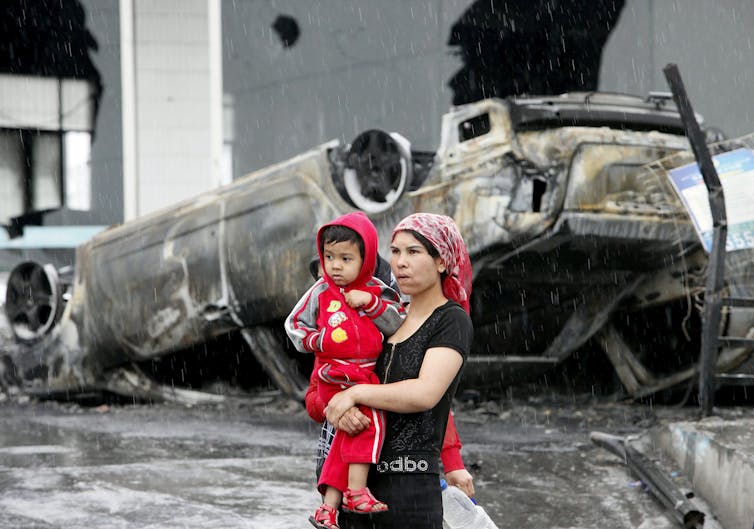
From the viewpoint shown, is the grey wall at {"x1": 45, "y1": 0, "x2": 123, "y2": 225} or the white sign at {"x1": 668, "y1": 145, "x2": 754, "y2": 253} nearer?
the white sign at {"x1": 668, "y1": 145, "x2": 754, "y2": 253}

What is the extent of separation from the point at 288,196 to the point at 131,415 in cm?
274

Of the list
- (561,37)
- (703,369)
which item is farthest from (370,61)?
(703,369)

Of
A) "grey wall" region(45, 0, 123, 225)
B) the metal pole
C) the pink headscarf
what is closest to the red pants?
the pink headscarf

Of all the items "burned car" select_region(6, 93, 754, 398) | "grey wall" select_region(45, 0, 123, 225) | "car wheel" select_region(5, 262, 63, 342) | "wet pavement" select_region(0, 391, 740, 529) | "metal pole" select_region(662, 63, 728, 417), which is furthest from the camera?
"grey wall" select_region(45, 0, 123, 225)

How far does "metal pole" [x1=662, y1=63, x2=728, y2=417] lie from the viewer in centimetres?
744

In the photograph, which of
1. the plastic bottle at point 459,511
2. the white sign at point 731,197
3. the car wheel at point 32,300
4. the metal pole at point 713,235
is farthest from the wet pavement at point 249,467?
the plastic bottle at point 459,511

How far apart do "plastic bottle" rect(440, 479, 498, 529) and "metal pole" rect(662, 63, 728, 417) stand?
5201 mm

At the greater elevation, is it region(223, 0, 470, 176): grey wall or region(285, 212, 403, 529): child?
region(223, 0, 470, 176): grey wall

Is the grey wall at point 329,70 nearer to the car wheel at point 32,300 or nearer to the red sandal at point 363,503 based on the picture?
the car wheel at point 32,300

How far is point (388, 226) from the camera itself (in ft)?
27.8

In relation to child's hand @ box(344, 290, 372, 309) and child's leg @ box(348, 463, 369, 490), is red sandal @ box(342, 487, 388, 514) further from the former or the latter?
child's hand @ box(344, 290, 372, 309)

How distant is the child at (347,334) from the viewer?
8.55 feet

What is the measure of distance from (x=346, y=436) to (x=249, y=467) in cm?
420

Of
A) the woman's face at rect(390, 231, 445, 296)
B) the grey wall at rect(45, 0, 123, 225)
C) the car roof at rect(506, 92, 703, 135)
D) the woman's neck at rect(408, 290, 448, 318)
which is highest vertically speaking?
the grey wall at rect(45, 0, 123, 225)
